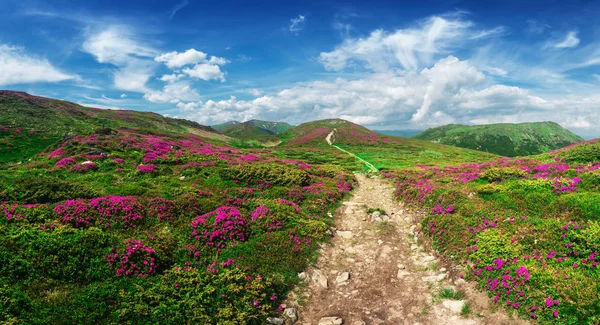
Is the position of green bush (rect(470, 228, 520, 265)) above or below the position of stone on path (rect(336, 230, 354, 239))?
above

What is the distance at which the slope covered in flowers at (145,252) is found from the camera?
31.6ft

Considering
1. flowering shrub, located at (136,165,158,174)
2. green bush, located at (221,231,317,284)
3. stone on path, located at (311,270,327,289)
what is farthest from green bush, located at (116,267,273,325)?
flowering shrub, located at (136,165,158,174)

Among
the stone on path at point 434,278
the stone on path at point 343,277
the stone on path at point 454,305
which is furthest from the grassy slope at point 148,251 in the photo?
the stone on path at point 454,305

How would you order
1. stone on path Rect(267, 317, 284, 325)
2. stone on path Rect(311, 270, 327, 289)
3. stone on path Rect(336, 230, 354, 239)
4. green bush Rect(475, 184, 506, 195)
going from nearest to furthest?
stone on path Rect(267, 317, 284, 325) < stone on path Rect(311, 270, 327, 289) < stone on path Rect(336, 230, 354, 239) < green bush Rect(475, 184, 506, 195)

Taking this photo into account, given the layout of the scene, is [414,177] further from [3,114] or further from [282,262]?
[3,114]

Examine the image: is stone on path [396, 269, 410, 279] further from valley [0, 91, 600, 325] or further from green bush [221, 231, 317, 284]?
green bush [221, 231, 317, 284]

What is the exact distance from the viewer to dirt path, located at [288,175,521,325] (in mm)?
10547

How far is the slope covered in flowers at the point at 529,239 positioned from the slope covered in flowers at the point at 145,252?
7918 millimetres

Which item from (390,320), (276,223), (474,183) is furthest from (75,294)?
(474,183)

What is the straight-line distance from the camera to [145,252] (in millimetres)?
12086

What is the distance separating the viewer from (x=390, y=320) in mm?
10516

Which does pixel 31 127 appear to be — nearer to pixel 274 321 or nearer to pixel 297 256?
pixel 297 256

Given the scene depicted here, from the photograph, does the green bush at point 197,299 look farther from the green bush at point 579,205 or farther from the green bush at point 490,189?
the green bush at point 490,189

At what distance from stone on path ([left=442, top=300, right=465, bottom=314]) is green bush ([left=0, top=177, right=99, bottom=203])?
67.6 ft
